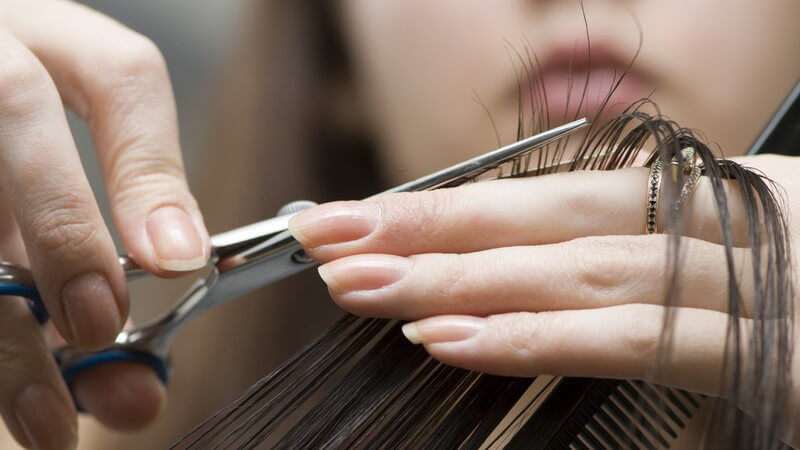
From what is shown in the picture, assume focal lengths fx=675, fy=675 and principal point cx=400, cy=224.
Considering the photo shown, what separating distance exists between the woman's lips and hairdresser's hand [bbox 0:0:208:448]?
0.46 meters

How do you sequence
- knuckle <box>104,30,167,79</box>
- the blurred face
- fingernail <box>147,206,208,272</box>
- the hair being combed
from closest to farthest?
the hair being combed < fingernail <box>147,206,208,272</box> < knuckle <box>104,30,167,79</box> < the blurred face

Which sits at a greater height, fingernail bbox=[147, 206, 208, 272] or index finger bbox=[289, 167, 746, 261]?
index finger bbox=[289, 167, 746, 261]

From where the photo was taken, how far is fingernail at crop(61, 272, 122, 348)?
49 cm

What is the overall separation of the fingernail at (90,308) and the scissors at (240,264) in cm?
4

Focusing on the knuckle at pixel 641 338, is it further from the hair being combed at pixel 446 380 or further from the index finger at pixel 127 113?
the index finger at pixel 127 113

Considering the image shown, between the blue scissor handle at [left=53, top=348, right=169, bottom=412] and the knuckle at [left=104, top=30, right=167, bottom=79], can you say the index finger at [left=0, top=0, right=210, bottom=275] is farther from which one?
the blue scissor handle at [left=53, top=348, right=169, bottom=412]

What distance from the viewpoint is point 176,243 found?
0.51 m

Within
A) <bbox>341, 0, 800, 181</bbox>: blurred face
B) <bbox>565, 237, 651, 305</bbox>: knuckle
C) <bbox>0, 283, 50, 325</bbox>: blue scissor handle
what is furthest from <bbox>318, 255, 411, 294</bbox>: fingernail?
<bbox>341, 0, 800, 181</bbox>: blurred face

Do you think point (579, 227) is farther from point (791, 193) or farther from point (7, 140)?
point (7, 140)

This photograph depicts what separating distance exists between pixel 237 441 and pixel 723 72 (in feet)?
2.35

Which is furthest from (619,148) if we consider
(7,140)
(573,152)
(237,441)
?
(7,140)

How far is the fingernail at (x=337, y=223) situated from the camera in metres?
0.44

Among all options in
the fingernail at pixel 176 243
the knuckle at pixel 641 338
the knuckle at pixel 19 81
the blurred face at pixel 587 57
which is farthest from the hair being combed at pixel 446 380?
the blurred face at pixel 587 57

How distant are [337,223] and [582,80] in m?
0.55
